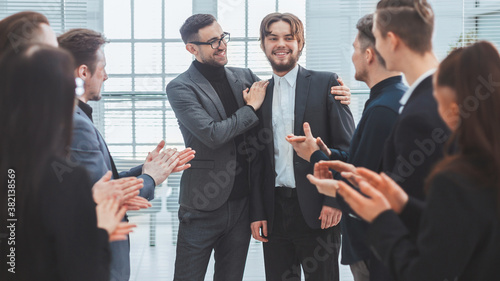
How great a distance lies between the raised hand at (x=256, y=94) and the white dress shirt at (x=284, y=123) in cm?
7

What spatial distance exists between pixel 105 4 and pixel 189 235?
1.80m

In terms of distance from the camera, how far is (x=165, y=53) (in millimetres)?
3664

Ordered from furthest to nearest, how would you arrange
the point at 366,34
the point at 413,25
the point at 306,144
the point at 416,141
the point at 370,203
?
the point at 306,144
the point at 366,34
the point at 413,25
the point at 416,141
the point at 370,203

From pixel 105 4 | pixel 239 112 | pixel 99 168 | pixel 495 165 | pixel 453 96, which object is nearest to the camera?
pixel 495 165

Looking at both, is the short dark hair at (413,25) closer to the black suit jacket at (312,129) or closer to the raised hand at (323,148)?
the raised hand at (323,148)

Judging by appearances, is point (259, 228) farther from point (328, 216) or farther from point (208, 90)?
point (208, 90)

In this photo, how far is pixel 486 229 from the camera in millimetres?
1205

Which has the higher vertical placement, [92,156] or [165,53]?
[165,53]

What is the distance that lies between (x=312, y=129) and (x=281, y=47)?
49 cm

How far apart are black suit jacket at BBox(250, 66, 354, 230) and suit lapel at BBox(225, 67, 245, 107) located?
0.52ft

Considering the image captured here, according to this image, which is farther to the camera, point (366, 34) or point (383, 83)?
point (366, 34)

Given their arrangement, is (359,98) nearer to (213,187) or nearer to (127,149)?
(213,187)

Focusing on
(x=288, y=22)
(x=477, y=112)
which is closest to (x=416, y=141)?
(x=477, y=112)

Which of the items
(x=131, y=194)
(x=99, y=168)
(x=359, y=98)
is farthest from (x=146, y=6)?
(x=131, y=194)
